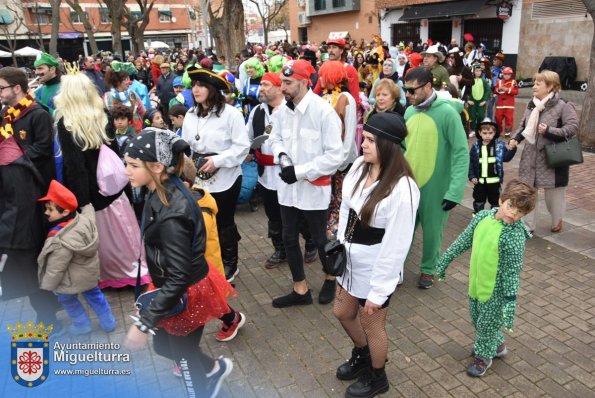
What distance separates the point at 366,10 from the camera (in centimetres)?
3853

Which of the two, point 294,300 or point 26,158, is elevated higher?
point 26,158

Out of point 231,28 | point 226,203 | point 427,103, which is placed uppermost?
point 231,28

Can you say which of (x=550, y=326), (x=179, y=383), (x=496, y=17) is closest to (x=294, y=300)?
(x=179, y=383)

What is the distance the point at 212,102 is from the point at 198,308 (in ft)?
7.24

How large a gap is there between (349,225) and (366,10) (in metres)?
38.8

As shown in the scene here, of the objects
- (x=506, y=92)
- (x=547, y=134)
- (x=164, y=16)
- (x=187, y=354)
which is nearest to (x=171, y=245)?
(x=187, y=354)

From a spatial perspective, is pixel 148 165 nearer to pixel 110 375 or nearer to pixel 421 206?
pixel 110 375

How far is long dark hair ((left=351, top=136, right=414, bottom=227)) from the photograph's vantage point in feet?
9.26

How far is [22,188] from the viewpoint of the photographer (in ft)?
13.3

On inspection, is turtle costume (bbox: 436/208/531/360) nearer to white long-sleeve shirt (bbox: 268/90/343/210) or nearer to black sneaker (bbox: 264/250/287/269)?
white long-sleeve shirt (bbox: 268/90/343/210)

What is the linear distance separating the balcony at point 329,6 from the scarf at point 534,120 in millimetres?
36374

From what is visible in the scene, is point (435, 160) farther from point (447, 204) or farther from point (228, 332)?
point (228, 332)

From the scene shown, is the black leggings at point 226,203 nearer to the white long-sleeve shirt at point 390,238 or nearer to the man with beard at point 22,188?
the man with beard at point 22,188

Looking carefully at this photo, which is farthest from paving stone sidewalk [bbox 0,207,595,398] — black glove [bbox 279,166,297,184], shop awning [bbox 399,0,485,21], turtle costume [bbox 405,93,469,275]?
shop awning [bbox 399,0,485,21]
